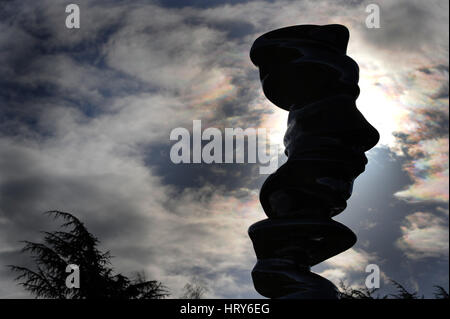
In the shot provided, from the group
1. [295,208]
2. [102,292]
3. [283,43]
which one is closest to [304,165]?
[295,208]

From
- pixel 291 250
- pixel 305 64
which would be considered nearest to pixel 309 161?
pixel 291 250

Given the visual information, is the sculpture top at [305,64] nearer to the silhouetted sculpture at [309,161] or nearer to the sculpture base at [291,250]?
the silhouetted sculpture at [309,161]

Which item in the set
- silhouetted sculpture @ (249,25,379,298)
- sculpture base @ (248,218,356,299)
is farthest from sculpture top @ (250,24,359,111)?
sculpture base @ (248,218,356,299)

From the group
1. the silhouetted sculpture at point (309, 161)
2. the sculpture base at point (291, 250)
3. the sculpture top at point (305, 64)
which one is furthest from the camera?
the sculpture top at point (305, 64)

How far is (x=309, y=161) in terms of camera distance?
21.0 feet

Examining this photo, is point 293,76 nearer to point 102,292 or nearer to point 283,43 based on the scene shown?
point 283,43

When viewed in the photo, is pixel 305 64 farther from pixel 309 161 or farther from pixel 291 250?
pixel 291 250

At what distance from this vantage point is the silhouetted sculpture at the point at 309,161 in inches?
247

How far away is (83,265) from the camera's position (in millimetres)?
15281

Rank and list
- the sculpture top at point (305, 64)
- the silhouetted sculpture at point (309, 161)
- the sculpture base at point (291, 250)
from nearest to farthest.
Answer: the sculpture base at point (291, 250) → the silhouetted sculpture at point (309, 161) → the sculpture top at point (305, 64)

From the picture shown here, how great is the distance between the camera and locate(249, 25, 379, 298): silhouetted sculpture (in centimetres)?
627

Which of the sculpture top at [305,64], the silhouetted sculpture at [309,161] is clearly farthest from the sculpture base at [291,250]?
the sculpture top at [305,64]
